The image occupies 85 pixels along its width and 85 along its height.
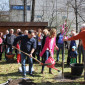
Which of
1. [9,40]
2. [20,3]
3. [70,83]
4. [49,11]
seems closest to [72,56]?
[70,83]

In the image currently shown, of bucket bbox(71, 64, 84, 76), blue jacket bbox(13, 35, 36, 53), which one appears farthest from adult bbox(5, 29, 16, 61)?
bucket bbox(71, 64, 84, 76)

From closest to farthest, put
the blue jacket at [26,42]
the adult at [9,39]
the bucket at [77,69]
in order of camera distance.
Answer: the blue jacket at [26,42] < the bucket at [77,69] < the adult at [9,39]

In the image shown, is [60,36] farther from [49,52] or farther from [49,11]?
[49,11]

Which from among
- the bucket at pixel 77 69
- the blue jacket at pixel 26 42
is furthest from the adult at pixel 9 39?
the bucket at pixel 77 69

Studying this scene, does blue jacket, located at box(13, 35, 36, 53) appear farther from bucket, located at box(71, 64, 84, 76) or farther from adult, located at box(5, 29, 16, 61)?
Answer: adult, located at box(5, 29, 16, 61)

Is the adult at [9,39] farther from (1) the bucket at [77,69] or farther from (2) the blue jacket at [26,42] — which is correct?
(1) the bucket at [77,69]

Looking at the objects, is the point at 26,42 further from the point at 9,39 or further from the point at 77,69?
the point at 9,39

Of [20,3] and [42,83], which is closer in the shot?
[42,83]

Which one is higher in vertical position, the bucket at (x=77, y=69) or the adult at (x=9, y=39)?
the adult at (x=9, y=39)

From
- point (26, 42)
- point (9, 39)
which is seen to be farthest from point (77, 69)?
point (9, 39)

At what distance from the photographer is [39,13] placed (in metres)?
23.4

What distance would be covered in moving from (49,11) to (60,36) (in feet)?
48.8

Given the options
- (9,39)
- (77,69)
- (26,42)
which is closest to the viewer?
(26,42)

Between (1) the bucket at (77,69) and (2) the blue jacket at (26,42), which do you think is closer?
(2) the blue jacket at (26,42)
